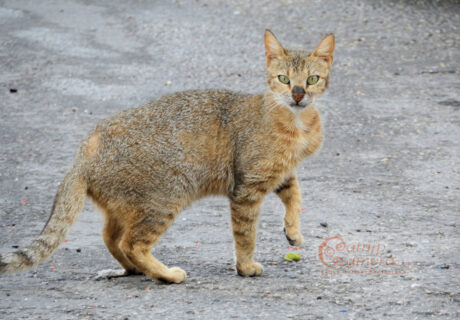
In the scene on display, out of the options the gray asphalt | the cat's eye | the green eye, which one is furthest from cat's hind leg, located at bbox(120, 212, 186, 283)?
the green eye

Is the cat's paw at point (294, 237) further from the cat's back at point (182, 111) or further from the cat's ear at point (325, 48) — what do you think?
the cat's ear at point (325, 48)

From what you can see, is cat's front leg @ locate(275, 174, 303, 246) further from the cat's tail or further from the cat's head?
the cat's tail

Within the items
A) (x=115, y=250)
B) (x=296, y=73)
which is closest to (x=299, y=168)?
(x=296, y=73)

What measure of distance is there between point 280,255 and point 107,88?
486 centimetres

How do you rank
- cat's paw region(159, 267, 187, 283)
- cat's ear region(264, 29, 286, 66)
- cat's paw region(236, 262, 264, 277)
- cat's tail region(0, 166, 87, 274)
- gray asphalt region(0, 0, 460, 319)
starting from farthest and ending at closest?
cat's ear region(264, 29, 286, 66), cat's paw region(236, 262, 264, 277), cat's paw region(159, 267, 187, 283), gray asphalt region(0, 0, 460, 319), cat's tail region(0, 166, 87, 274)

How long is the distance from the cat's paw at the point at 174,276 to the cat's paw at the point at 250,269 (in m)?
0.41

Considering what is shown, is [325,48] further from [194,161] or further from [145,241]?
[145,241]

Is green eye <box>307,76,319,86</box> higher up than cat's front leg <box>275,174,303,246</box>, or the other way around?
green eye <box>307,76,319,86</box>

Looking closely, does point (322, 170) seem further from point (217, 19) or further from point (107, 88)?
point (217, 19)

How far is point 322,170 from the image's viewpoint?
7.36 m

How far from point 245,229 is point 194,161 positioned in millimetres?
589

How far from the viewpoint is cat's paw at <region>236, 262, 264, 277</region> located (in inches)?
203

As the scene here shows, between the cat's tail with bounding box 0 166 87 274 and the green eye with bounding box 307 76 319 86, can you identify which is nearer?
the cat's tail with bounding box 0 166 87 274

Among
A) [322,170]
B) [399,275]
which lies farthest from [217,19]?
[399,275]
